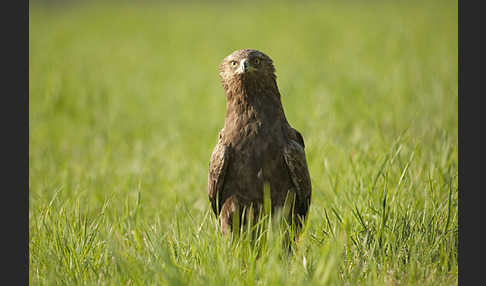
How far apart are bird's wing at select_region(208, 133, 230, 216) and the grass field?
0.63ft

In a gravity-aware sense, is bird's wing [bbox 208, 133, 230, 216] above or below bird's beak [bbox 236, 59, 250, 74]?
below

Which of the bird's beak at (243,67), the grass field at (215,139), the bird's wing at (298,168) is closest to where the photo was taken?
the grass field at (215,139)

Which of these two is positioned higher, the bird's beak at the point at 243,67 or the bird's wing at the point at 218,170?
the bird's beak at the point at 243,67

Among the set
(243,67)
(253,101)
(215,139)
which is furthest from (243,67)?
(215,139)

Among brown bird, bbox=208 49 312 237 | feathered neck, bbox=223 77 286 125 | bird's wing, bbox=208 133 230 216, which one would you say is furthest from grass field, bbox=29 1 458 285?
feathered neck, bbox=223 77 286 125

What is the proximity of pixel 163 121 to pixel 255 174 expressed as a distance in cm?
491

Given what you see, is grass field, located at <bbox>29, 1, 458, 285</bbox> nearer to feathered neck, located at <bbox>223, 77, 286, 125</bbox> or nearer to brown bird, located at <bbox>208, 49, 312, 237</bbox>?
brown bird, located at <bbox>208, 49, 312, 237</bbox>

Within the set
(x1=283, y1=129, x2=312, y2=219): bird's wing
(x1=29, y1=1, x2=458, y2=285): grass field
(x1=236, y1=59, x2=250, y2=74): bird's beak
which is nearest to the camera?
(x1=29, y1=1, x2=458, y2=285): grass field

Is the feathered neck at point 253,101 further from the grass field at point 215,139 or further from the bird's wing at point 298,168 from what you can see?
the grass field at point 215,139

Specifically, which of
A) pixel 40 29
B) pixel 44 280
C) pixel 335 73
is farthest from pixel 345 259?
pixel 40 29

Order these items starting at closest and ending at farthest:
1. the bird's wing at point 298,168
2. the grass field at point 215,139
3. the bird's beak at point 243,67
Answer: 1. the grass field at point 215,139
2. the bird's beak at point 243,67
3. the bird's wing at point 298,168

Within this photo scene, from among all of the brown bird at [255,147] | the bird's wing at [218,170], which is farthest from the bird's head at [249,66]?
the bird's wing at [218,170]

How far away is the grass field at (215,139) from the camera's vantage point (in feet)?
10.4

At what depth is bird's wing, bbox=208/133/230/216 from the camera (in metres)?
3.55
